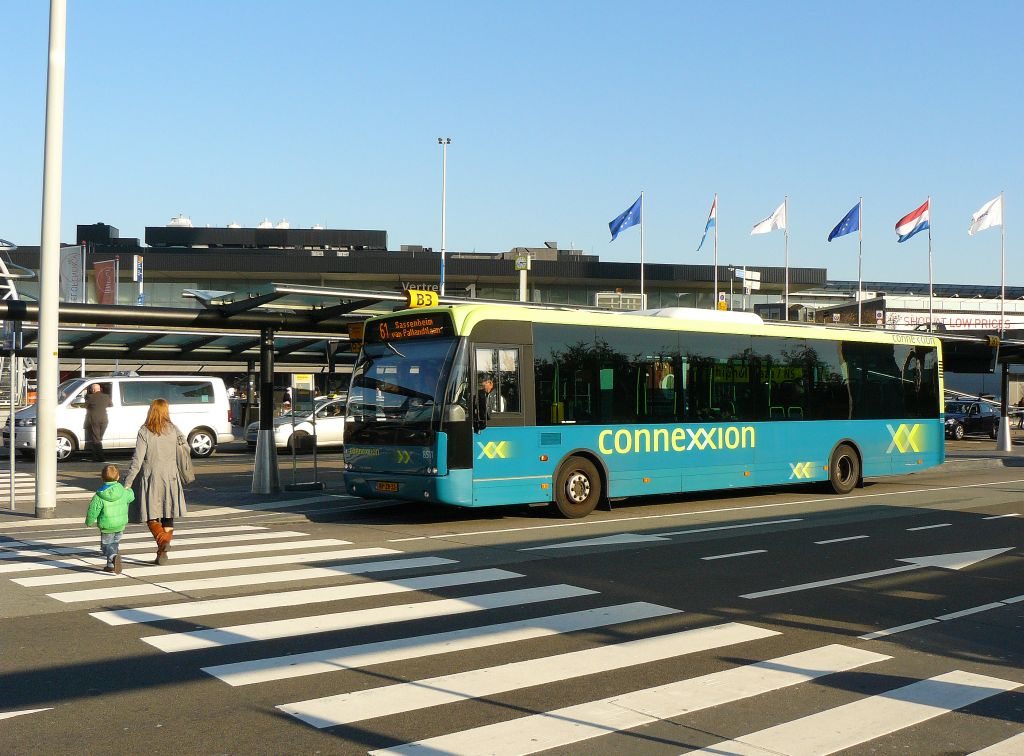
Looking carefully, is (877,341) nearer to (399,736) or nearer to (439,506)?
(439,506)

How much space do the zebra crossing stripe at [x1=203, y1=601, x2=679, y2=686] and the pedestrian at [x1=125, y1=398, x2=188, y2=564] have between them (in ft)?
14.4

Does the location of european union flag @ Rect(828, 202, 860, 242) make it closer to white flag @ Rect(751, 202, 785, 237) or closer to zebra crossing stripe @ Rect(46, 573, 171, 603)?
white flag @ Rect(751, 202, 785, 237)

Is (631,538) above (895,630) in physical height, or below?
above

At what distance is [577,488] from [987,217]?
35.8 m

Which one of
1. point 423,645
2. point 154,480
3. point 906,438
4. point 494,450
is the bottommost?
point 423,645

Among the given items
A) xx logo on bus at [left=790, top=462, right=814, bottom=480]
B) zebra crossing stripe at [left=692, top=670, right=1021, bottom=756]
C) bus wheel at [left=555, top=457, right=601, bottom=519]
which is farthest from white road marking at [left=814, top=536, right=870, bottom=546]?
zebra crossing stripe at [left=692, top=670, right=1021, bottom=756]

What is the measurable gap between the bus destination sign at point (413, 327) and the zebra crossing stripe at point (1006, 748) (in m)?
10.3

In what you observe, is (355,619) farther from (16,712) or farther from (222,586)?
(16,712)

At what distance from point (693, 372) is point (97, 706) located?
13134 mm

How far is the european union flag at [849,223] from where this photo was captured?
46062 millimetres

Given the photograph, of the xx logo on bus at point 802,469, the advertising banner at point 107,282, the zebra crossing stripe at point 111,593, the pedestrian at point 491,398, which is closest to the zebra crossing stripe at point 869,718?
the zebra crossing stripe at point 111,593

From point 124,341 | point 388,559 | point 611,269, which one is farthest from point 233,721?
point 611,269

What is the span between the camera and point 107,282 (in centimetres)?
3416

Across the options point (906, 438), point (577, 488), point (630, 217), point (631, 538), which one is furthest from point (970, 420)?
point (631, 538)
